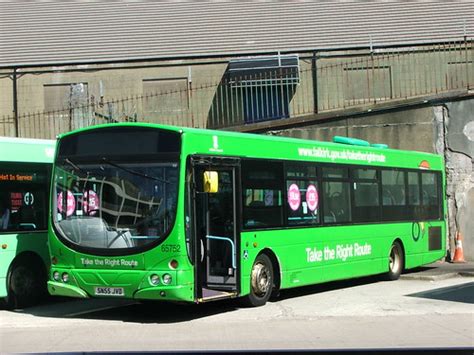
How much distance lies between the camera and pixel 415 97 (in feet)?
64.4

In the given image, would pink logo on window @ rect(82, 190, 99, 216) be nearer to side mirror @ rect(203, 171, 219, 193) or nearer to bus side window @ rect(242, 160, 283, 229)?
side mirror @ rect(203, 171, 219, 193)

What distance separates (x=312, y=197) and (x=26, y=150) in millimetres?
5266

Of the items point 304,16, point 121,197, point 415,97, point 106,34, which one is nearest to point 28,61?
point 106,34

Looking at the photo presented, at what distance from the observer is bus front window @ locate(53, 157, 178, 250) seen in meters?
9.80

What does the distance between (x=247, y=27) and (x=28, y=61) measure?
842 centimetres

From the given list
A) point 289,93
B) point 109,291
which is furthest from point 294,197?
point 289,93

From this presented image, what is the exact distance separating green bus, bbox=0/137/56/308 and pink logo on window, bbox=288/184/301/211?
14.2ft

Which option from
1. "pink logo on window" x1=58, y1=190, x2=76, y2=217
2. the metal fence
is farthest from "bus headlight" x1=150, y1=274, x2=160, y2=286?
the metal fence

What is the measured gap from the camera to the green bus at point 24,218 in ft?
36.4

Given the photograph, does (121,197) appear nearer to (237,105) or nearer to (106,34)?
(237,105)

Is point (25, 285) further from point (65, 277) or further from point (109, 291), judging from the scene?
point (109, 291)

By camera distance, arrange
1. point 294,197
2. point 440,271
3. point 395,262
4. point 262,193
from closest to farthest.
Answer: point 262,193 < point 294,197 < point 395,262 < point 440,271

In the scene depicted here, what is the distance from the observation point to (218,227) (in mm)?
10680

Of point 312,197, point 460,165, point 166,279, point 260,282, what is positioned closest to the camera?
point 166,279
